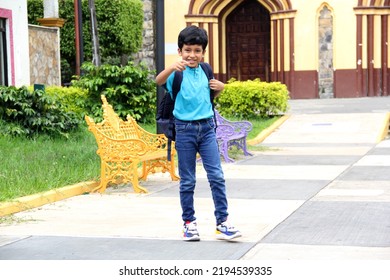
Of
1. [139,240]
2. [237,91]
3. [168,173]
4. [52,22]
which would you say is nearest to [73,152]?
[168,173]

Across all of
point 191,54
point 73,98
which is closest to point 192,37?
point 191,54

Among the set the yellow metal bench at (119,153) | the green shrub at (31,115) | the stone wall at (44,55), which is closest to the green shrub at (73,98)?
the green shrub at (31,115)

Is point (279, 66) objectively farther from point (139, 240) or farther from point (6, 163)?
point (139, 240)

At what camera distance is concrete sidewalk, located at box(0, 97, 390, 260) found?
6.69 meters

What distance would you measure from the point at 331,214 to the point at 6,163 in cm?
507

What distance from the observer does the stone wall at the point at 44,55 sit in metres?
23.0

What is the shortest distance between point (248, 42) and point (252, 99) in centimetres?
1213

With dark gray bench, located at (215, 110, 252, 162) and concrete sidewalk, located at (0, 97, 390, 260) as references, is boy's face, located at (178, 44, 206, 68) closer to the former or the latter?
concrete sidewalk, located at (0, 97, 390, 260)

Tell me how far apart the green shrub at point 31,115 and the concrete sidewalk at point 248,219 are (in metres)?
3.85

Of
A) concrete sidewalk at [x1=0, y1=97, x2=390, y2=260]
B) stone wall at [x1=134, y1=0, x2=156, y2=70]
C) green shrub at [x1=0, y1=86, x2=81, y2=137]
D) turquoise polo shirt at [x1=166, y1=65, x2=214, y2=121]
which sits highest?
stone wall at [x1=134, y1=0, x2=156, y2=70]

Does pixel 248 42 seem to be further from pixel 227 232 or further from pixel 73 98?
pixel 227 232

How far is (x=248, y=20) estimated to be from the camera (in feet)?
109

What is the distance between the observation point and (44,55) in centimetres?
2372

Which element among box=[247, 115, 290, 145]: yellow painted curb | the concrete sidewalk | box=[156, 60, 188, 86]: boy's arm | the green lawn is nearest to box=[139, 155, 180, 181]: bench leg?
the concrete sidewalk
